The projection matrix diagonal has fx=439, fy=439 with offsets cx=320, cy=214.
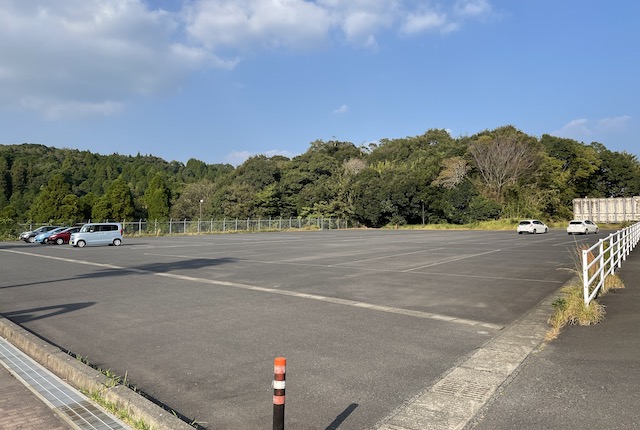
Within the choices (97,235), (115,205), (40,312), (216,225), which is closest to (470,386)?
(40,312)

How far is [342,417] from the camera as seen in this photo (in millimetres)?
3893

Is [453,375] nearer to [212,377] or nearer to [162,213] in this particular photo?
[212,377]

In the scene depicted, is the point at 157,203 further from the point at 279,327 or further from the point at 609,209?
the point at 279,327

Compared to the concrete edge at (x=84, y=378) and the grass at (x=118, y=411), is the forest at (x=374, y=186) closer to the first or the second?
the concrete edge at (x=84, y=378)

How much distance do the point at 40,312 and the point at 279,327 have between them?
4.91 metres

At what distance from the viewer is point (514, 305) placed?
8.75 metres

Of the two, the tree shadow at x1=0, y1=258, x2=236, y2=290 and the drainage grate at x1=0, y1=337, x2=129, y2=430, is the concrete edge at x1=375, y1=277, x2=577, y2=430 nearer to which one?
the drainage grate at x1=0, y1=337, x2=129, y2=430

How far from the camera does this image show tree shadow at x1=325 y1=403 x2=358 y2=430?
12.2 feet

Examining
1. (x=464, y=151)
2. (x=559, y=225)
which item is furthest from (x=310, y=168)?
(x=559, y=225)

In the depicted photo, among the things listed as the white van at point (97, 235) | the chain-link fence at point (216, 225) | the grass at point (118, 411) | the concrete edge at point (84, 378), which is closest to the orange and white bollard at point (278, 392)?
the concrete edge at point (84, 378)

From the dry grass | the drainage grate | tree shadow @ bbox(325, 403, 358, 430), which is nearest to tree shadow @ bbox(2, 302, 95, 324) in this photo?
the drainage grate

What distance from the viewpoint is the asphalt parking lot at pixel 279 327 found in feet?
14.3

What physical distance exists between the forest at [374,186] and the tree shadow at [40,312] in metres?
57.0

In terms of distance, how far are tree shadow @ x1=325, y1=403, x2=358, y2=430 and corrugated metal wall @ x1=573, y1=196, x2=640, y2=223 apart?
167 feet
